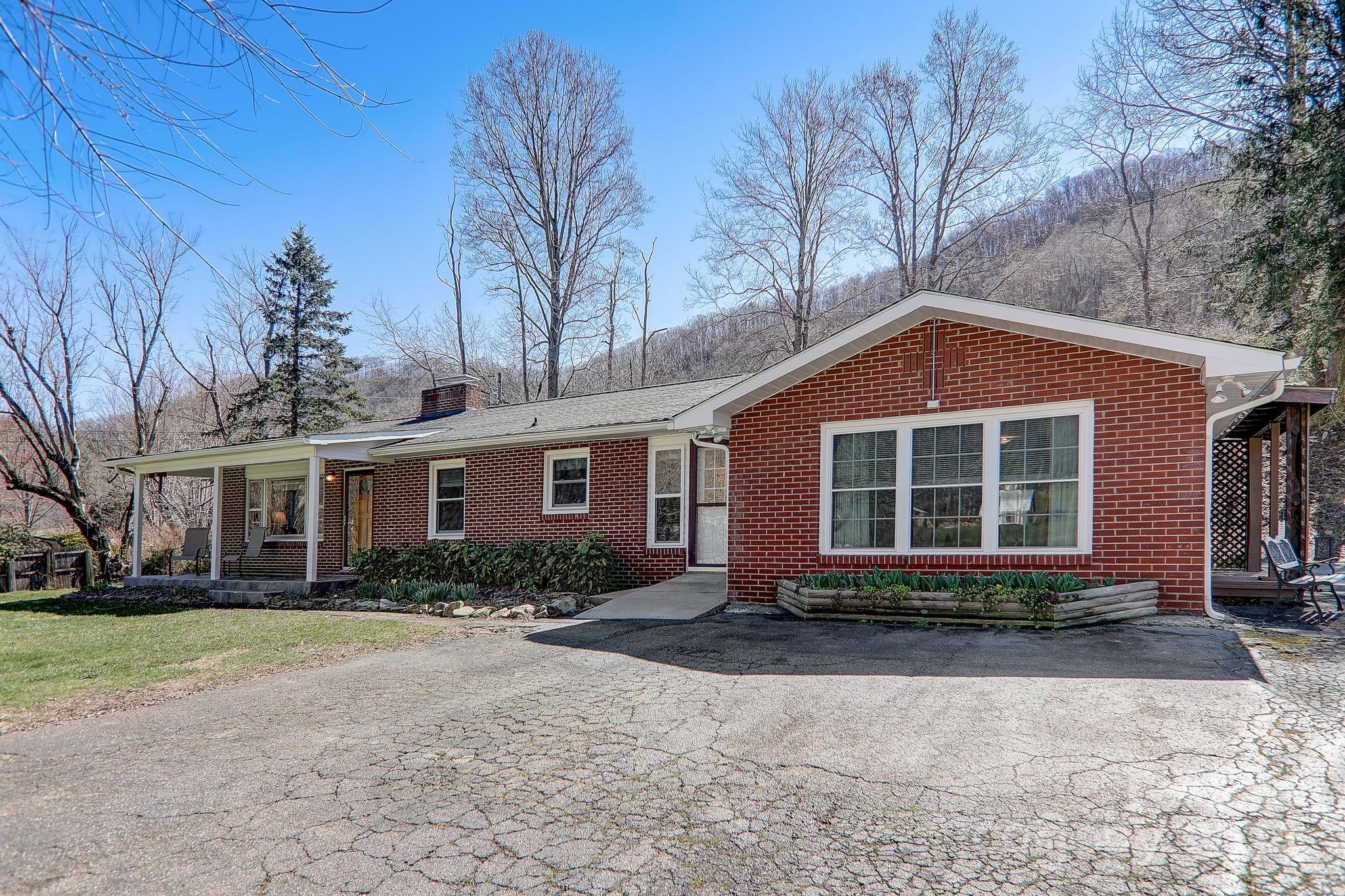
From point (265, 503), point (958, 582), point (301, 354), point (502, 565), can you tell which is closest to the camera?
point (958, 582)

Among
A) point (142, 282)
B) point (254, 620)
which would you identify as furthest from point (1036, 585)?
point (142, 282)

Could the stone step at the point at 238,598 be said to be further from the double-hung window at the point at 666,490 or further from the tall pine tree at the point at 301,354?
the tall pine tree at the point at 301,354

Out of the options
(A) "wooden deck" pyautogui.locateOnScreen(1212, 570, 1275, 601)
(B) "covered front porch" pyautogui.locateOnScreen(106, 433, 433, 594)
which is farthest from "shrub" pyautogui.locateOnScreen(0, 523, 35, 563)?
(A) "wooden deck" pyautogui.locateOnScreen(1212, 570, 1275, 601)

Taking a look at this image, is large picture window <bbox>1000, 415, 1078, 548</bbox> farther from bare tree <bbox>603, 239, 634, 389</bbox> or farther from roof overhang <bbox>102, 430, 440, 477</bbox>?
bare tree <bbox>603, 239, 634, 389</bbox>

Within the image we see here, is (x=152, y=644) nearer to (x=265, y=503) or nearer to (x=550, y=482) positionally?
(x=550, y=482)

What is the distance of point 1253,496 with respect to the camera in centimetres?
1051

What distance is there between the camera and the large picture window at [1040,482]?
315 inches

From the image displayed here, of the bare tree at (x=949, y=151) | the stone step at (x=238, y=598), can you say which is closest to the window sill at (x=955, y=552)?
the stone step at (x=238, y=598)

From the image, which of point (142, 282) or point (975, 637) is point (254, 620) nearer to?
point (975, 637)

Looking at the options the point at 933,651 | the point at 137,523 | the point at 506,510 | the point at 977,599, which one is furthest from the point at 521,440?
the point at 137,523

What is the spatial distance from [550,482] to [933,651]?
27.6 ft

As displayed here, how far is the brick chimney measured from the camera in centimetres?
1877

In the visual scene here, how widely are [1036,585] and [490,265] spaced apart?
2451cm

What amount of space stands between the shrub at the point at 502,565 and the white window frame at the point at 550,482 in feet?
2.12
